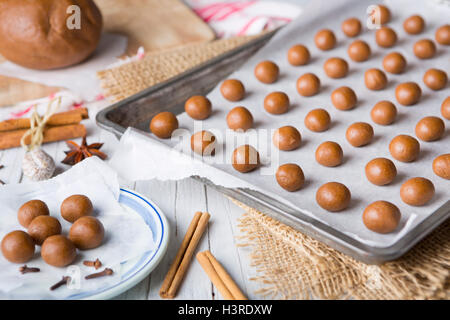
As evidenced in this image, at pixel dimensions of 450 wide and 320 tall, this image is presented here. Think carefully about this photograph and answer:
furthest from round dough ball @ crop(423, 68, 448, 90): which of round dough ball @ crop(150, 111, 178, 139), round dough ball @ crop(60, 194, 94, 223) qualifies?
round dough ball @ crop(60, 194, 94, 223)

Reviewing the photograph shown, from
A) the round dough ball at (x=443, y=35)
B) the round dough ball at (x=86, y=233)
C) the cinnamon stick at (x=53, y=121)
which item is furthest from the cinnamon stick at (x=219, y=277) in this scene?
the round dough ball at (x=443, y=35)

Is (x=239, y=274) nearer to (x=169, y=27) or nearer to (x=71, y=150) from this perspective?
(x=71, y=150)

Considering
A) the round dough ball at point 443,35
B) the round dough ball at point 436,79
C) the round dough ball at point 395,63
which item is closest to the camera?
the round dough ball at point 436,79

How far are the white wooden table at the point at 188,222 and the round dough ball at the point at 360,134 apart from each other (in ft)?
1.30

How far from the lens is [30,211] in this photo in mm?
1314

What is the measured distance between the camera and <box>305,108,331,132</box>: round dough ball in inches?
63.3

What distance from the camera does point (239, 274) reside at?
1.25 metres

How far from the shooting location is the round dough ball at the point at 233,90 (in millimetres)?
1777

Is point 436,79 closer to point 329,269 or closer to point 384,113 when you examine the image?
point 384,113

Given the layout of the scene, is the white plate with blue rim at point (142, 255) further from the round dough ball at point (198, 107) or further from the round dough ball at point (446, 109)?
the round dough ball at point (446, 109)

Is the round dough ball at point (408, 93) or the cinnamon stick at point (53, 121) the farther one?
the cinnamon stick at point (53, 121)

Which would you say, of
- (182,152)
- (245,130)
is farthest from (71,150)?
(245,130)

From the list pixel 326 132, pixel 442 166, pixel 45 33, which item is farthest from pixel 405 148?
pixel 45 33
